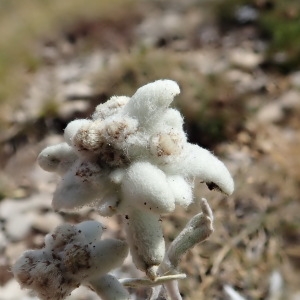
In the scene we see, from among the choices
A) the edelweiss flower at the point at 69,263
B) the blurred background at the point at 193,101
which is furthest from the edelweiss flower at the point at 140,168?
the blurred background at the point at 193,101

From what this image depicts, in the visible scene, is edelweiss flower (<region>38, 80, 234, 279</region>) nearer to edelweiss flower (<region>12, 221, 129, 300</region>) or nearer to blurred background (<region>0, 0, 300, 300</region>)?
edelweiss flower (<region>12, 221, 129, 300</region>)

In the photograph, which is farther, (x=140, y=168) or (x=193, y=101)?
(x=193, y=101)

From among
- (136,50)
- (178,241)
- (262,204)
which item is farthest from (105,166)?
(136,50)

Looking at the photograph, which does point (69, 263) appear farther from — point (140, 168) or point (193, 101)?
point (193, 101)

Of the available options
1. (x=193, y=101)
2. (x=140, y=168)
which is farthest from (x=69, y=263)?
(x=193, y=101)

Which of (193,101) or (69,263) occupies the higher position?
(69,263)

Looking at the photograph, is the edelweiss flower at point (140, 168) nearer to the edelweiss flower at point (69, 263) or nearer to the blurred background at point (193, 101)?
the edelweiss flower at point (69, 263)
